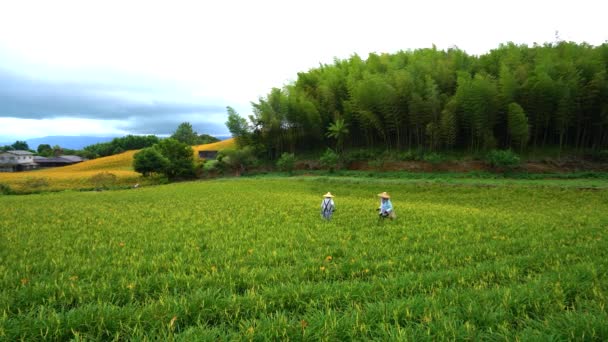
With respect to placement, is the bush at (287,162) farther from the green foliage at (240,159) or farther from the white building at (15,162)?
the white building at (15,162)

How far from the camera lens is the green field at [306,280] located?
297 centimetres

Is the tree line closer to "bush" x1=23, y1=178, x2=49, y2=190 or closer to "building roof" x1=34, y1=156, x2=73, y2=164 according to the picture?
"bush" x1=23, y1=178, x2=49, y2=190

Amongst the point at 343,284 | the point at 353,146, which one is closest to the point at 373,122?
the point at 353,146

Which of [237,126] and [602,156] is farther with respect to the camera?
[237,126]

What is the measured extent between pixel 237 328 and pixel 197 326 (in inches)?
15.8

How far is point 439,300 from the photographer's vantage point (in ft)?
11.5

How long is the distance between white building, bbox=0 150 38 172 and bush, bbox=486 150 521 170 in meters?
66.5

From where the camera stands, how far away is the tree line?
24.4 m

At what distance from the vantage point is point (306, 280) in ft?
14.7

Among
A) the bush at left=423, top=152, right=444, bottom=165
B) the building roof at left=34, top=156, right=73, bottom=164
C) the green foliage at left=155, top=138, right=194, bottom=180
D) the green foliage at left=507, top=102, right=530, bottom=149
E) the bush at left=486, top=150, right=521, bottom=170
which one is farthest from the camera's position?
the building roof at left=34, top=156, right=73, bottom=164

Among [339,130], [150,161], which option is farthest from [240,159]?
[339,130]

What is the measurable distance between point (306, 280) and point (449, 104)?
26434 mm

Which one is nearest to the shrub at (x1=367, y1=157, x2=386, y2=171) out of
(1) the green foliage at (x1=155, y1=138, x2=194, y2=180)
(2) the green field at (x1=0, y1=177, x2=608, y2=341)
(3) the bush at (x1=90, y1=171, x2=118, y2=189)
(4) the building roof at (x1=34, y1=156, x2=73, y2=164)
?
(2) the green field at (x1=0, y1=177, x2=608, y2=341)

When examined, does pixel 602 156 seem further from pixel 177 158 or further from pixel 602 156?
pixel 177 158
